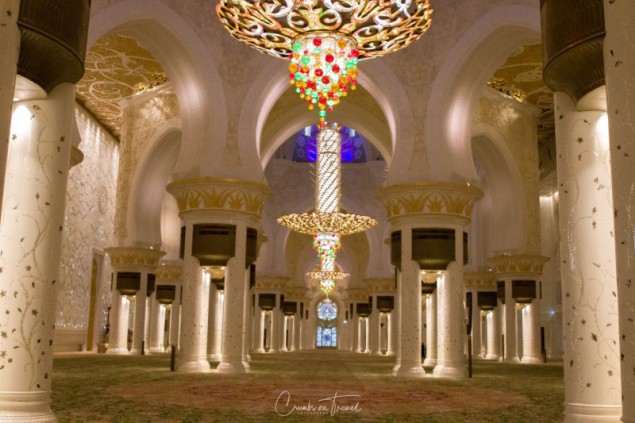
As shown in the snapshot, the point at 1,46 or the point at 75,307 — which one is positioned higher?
the point at 1,46

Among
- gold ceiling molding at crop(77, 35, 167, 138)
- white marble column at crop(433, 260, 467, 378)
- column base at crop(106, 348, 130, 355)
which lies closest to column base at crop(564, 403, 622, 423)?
white marble column at crop(433, 260, 467, 378)

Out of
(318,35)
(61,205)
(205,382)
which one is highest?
(318,35)

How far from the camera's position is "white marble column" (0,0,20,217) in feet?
10.5

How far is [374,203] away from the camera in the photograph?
77.3 ft

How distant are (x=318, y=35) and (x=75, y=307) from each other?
11.9 m

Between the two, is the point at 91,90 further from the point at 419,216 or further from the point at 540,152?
the point at 540,152

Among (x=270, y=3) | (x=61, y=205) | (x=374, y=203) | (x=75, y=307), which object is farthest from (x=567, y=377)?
(x=374, y=203)

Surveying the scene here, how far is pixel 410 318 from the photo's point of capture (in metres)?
9.67

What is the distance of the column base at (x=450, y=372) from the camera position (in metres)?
9.34

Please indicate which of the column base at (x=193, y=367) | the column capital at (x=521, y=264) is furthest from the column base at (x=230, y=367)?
the column capital at (x=521, y=264)

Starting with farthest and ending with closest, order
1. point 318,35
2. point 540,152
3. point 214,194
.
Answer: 1. point 540,152
2. point 214,194
3. point 318,35

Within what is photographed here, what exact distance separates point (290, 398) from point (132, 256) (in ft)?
30.8

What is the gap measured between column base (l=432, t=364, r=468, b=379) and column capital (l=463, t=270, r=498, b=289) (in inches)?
305

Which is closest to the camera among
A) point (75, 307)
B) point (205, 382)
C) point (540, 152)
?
point (205, 382)
